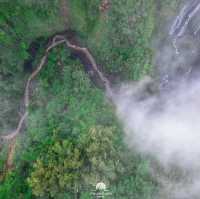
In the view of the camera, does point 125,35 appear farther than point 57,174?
Yes

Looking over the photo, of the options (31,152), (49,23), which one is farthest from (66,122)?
(49,23)

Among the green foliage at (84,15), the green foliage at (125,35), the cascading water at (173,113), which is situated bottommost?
the cascading water at (173,113)

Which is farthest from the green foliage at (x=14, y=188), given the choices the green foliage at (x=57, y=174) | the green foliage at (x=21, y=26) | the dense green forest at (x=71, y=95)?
the green foliage at (x=21, y=26)

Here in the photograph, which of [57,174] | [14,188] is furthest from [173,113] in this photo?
[14,188]

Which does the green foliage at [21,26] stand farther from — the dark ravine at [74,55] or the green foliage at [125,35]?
the green foliage at [125,35]

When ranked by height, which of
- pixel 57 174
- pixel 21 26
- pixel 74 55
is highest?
pixel 21 26

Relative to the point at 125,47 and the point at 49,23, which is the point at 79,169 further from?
the point at 49,23

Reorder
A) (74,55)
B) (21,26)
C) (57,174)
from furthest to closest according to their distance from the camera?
(74,55) < (21,26) < (57,174)

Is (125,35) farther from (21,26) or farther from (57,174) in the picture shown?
(57,174)
